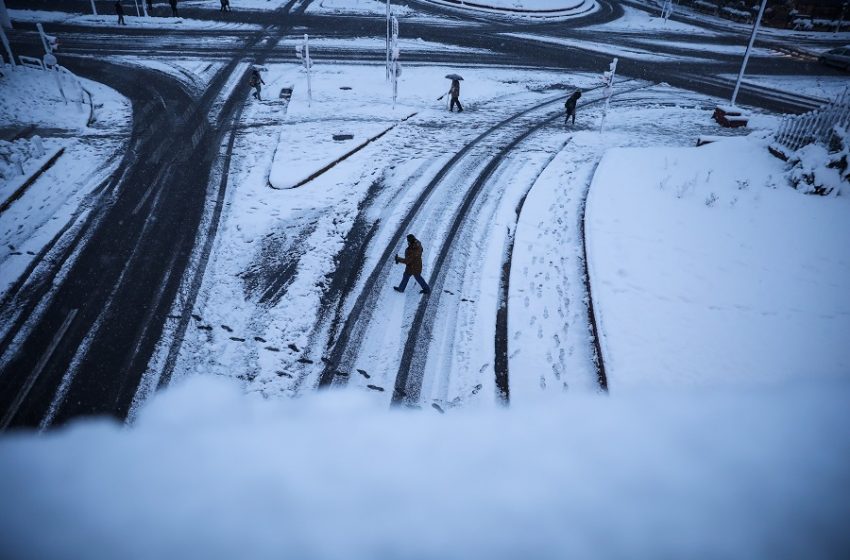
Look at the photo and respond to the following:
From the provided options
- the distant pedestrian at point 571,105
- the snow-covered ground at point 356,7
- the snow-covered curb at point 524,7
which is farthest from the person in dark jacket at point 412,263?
the snow-covered curb at point 524,7

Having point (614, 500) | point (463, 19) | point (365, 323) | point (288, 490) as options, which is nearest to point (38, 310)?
point (365, 323)

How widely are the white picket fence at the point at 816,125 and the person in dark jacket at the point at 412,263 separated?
10600mm

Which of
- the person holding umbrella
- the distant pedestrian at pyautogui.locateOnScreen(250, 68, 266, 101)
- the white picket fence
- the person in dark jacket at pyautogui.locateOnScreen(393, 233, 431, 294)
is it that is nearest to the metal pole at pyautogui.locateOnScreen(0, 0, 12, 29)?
the distant pedestrian at pyautogui.locateOnScreen(250, 68, 266, 101)

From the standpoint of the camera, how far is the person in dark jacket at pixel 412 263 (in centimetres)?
734

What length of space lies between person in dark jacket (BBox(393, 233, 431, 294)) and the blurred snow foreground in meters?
5.48

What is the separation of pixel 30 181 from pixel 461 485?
45.0 ft

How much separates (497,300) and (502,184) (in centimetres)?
504

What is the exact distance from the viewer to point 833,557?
1275mm

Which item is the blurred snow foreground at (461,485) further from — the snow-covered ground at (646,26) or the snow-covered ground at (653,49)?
the snow-covered ground at (646,26)

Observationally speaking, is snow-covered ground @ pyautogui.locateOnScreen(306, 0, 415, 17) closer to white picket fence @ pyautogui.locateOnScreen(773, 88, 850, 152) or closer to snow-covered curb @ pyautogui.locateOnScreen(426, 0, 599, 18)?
snow-covered curb @ pyautogui.locateOnScreen(426, 0, 599, 18)

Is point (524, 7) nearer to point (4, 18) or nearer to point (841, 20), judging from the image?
point (841, 20)

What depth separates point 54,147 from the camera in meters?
12.4

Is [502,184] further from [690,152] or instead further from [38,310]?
[38,310]

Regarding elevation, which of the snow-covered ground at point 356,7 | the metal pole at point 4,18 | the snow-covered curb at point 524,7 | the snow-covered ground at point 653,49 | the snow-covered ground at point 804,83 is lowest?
the snow-covered ground at point 804,83
